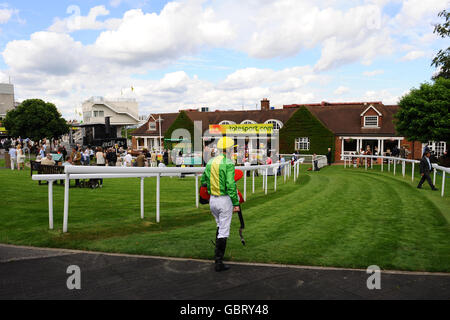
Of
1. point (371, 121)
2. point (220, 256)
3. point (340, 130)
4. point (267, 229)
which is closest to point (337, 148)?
point (340, 130)

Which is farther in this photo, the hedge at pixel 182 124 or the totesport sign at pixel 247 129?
the hedge at pixel 182 124

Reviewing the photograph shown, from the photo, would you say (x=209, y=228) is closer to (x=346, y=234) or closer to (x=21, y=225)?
(x=346, y=234)

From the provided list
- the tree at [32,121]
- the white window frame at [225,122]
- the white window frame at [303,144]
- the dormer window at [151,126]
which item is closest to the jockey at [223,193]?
the white window frame at [303,144]

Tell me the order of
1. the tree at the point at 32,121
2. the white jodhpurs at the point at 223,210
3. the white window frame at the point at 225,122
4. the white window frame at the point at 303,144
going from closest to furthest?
the white jodhpurs at the point at 223,210, the white window frame at the point at 303,144, the tree at the point at 32,121, the white window frame at the point at 225,122

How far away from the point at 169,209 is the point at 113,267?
372 centimetres

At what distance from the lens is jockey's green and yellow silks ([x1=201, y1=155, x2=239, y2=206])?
15.0ft

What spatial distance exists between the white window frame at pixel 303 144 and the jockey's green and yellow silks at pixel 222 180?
33.7 metres

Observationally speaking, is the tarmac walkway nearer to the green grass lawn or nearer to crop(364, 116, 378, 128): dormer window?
the green grass lawn

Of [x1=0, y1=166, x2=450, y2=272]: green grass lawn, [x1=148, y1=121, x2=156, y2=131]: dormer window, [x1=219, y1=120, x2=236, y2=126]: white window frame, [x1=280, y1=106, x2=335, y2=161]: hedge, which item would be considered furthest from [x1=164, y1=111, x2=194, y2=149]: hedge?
[x1=0, y1=166, x2=450, y2=272]: green grass lawn

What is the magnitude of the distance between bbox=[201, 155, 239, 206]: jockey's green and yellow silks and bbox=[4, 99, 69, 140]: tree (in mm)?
44909

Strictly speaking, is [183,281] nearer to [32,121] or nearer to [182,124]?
[182,124]

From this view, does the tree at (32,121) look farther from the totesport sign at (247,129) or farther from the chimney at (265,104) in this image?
the chimney at (265,104)

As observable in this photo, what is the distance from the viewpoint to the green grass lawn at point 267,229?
489cm

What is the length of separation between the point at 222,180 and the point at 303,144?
112 feet
